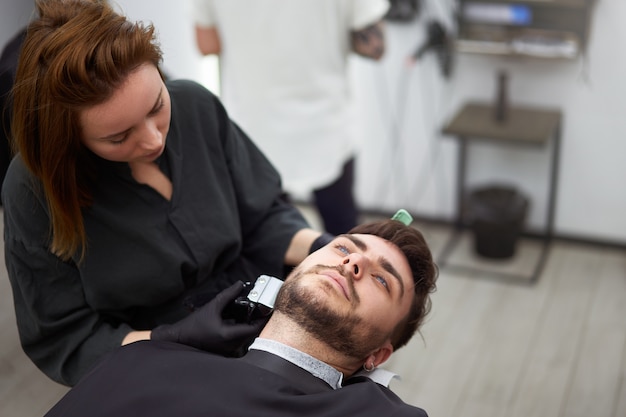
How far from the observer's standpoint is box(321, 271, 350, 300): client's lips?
4.52 feet

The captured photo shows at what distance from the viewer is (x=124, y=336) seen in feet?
4.62

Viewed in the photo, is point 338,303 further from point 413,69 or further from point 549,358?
point 413,69

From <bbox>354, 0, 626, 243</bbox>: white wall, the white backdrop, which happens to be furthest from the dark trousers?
<bbox>354, 0, 626, 243</bbox>: white wall

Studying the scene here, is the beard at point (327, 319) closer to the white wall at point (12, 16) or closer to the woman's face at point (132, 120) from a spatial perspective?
the woman's face at point (132, 120)

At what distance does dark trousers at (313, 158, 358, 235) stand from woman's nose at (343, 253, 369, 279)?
3.76 feet

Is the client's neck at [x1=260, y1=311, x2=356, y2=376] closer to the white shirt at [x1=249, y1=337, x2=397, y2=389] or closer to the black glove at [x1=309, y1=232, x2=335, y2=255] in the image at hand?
the white shirt at [x1=249, y1=337, x2=397, y2=389]

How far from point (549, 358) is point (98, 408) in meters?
1.71

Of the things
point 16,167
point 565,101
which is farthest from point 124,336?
point 565,101

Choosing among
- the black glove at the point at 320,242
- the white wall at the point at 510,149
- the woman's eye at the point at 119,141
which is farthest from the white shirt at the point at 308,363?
the white wall at the point at 510,149

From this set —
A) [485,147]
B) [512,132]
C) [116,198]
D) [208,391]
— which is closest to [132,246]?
[116,198]

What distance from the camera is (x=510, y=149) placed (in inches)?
125

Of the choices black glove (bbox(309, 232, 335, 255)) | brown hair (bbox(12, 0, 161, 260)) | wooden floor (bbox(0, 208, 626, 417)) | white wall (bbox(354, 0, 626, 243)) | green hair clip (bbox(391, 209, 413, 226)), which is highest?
brown hair (bbox(12, 0, 161, 260))

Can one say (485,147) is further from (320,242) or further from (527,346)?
(320,242)

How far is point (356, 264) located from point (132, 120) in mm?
447
